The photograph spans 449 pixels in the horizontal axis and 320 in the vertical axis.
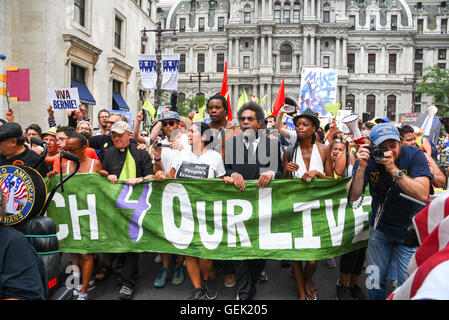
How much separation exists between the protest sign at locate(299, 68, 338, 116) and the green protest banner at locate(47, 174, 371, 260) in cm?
792

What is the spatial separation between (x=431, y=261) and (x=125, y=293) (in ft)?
11.8

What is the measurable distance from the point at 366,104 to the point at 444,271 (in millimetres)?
57420

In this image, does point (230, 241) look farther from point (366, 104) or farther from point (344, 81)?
point (366, 104)

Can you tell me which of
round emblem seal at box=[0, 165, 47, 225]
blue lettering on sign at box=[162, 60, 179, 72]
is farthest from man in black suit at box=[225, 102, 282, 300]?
blue lettering on sign at box=[162, 60, 179, 72]

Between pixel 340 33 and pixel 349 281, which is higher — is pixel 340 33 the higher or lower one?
the higher one

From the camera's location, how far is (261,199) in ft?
12.7

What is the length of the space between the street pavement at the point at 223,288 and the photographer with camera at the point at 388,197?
45.2 inches

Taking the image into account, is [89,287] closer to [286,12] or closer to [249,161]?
[249,161]

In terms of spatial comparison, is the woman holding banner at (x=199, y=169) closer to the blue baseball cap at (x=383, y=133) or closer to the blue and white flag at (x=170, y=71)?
the blue baseball cap at (x=383, y=133)

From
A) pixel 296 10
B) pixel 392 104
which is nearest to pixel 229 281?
pixel 296 10

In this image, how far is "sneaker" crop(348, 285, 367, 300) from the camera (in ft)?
12.5

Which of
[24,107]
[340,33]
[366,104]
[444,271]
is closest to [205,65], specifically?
[340,33]

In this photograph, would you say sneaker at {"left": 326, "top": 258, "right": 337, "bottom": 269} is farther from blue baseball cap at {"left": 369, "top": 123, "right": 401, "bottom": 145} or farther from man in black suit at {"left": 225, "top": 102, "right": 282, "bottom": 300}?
blue baseball cap at {"left": 369, "top": 123, "right": 401, "bottom": 145}

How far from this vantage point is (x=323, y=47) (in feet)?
167
